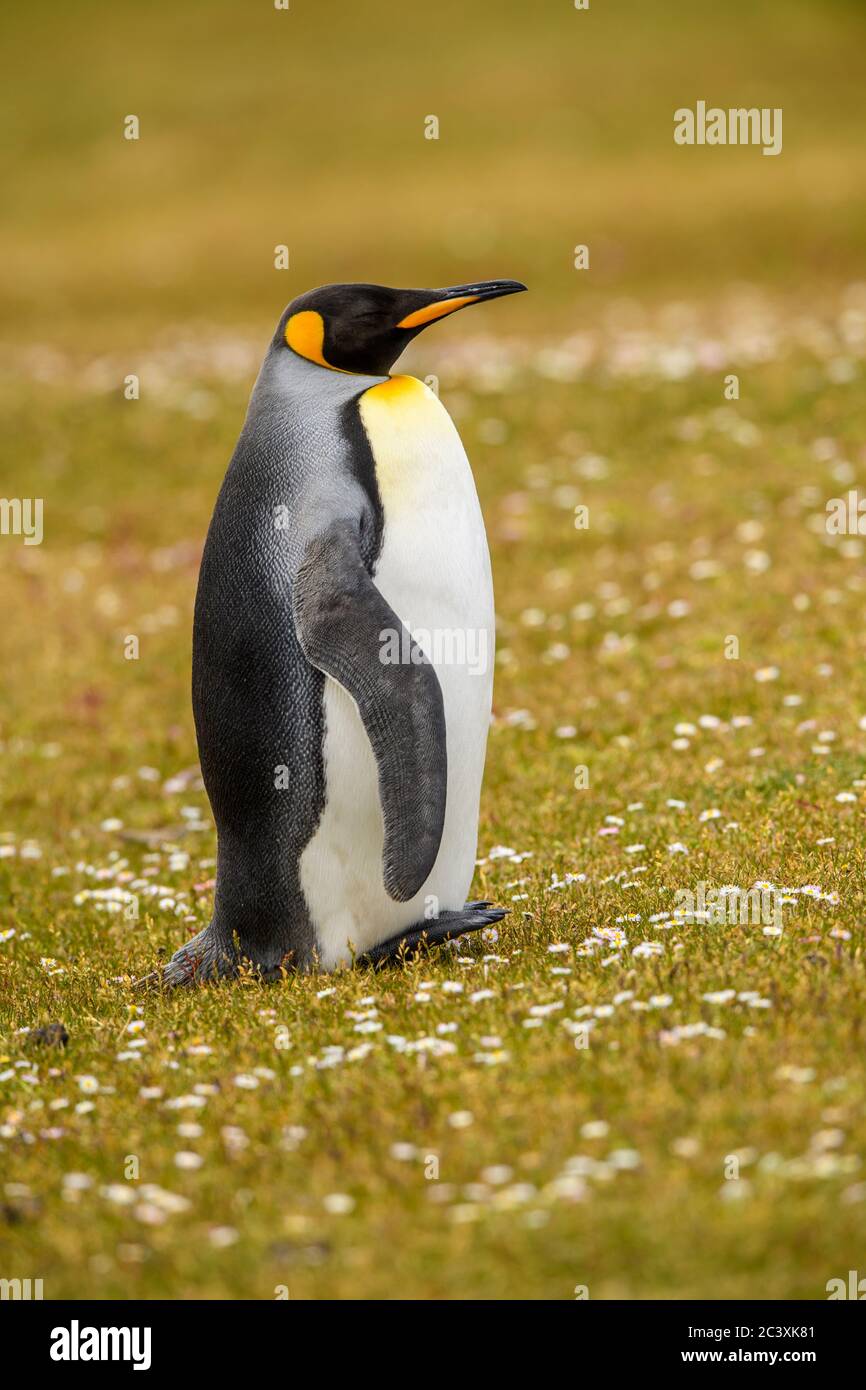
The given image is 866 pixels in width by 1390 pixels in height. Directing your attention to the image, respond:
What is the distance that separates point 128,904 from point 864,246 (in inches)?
797

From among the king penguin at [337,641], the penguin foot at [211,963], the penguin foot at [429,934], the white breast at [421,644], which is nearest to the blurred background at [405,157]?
the king penguin at [337,641]

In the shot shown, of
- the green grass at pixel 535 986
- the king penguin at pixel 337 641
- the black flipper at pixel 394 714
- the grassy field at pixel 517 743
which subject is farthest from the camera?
the king penguin at pixel 337 641

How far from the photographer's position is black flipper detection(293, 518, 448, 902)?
21.1ft

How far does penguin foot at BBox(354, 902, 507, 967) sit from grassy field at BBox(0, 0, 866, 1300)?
114 mm

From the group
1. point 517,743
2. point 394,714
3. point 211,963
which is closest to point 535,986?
point 394,714

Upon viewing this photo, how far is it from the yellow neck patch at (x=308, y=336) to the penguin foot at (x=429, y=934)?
249cm

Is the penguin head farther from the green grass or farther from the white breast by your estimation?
the green grass

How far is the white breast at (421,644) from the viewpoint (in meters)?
6.75

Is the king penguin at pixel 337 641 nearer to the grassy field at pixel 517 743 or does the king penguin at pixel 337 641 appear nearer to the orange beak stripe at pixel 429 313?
the orange beak stripe at pixel 429 313

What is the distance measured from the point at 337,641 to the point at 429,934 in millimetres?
1339

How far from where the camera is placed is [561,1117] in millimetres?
4922

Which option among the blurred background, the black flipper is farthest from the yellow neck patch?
the blurred background

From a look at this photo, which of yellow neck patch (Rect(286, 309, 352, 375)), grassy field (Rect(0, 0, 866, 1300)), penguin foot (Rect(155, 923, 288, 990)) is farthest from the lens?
yellow neck patch (Rect(286, 309, 352, 375))

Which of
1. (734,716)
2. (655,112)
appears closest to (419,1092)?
(734,716)
